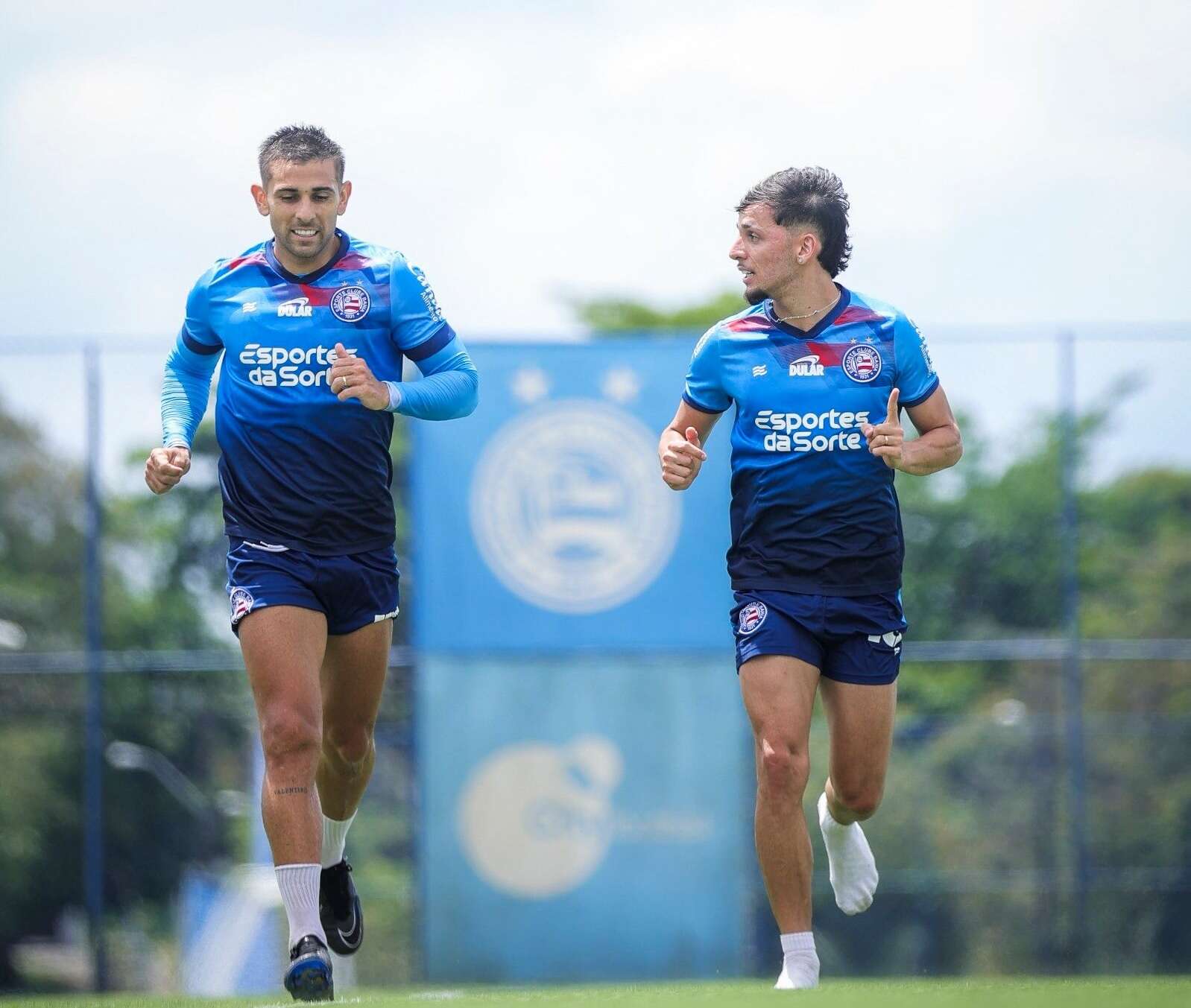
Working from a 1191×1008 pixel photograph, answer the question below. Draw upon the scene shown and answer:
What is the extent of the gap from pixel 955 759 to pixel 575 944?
121 inches

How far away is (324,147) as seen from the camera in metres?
5.49

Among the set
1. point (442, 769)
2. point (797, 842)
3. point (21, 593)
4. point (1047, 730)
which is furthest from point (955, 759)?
point (797, 842)

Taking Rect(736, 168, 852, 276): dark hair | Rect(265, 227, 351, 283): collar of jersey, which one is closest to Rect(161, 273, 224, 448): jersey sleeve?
Rect(265, 227, 351, 283): collar of jersey

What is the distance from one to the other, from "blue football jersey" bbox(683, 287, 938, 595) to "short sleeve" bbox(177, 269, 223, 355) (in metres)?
1.47

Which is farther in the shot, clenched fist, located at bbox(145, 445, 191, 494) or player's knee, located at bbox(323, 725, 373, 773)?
player's knee, located at bbox(323, 725, 373, 773)

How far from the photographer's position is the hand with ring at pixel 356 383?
5254 mm

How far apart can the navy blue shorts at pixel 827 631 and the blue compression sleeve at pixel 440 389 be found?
0.99 metres

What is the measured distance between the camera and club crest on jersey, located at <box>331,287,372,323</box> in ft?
18.1

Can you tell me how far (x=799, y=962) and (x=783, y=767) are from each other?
547 mm

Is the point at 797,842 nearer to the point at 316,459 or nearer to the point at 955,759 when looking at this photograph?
the point at 316,459

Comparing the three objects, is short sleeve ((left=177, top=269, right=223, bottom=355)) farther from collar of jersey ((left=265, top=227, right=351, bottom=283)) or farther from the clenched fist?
the clenched fist

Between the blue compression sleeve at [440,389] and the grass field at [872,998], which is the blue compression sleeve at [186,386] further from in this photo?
the grass field at [872,998]

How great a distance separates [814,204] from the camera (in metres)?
5.71

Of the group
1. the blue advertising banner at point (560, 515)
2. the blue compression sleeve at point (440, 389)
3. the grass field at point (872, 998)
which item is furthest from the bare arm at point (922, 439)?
the blue advertising banner at point (560, 515)
